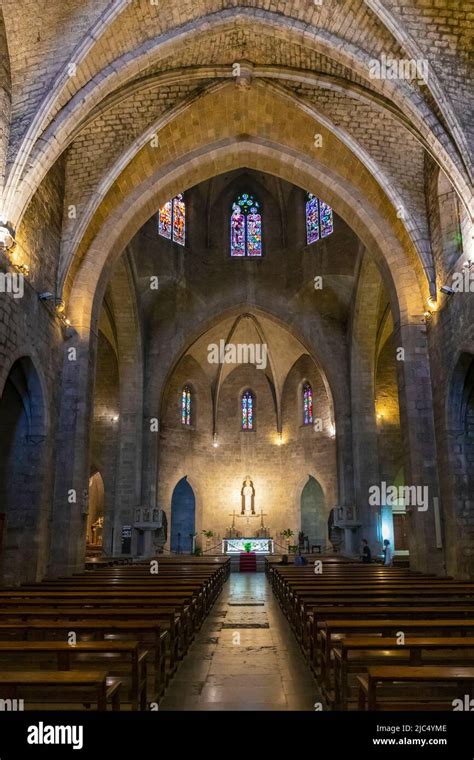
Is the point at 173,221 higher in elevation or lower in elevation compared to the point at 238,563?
higher

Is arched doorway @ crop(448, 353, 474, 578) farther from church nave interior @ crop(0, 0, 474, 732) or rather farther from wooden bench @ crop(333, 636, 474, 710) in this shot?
wooden bench @ crop(333, 636, 474, 710)

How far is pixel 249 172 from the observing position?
28.9m

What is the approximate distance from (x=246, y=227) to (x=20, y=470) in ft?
62.1

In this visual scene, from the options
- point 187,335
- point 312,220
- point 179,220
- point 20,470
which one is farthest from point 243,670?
point 179,220

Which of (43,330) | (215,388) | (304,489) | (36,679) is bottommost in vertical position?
(36,679)

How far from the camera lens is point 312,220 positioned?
2680 cm

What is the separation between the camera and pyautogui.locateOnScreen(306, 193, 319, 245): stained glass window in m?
26.4

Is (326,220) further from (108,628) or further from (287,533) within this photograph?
(108,628)

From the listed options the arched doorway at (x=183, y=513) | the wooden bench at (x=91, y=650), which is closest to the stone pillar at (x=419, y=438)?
the wooden bench at (x=91, y=650)

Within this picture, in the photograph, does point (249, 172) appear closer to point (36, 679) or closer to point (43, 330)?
point (43, 330)
